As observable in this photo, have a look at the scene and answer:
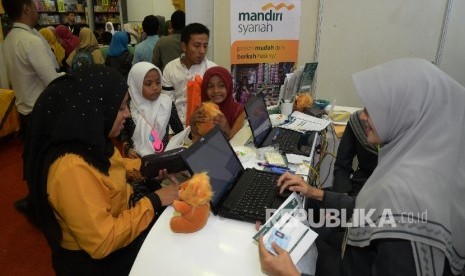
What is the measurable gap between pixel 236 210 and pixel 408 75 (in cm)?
73

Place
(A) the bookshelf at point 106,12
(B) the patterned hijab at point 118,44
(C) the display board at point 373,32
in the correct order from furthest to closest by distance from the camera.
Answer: (A) the bookshelf at point 106,12 → (B) the patterned hijab at point 118,44 → (C) the display board at point 373,32

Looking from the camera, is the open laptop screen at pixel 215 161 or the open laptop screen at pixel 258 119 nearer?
the open laptop screen at pixel 215 161

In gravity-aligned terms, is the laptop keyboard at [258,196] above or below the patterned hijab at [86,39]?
below

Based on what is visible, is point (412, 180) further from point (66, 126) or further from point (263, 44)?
point (263, 44)

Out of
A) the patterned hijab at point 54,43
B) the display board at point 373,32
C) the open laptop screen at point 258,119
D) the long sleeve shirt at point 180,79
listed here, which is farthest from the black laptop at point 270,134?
the patterned hijab at point 54,43

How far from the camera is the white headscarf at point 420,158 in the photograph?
2.86 feet

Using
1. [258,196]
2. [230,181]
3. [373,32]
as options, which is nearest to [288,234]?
[258,196]

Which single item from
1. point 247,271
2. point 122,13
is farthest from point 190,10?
point 122,13

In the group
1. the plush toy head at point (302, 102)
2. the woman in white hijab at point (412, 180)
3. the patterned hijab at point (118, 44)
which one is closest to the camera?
the woman in white hijab at point (412, 180)

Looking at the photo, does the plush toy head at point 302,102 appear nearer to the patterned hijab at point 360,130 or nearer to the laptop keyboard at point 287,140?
the laptop keyboard at point 287,140

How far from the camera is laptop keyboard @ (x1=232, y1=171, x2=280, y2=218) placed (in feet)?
3.88

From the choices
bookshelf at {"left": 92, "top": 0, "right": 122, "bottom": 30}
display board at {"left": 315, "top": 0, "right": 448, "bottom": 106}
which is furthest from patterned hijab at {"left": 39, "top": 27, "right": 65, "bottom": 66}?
display board at {"left": 315, "top": 0, "right": 448, "bottom": 106}

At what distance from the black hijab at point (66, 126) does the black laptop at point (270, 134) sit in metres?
0.84

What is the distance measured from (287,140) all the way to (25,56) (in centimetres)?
239
